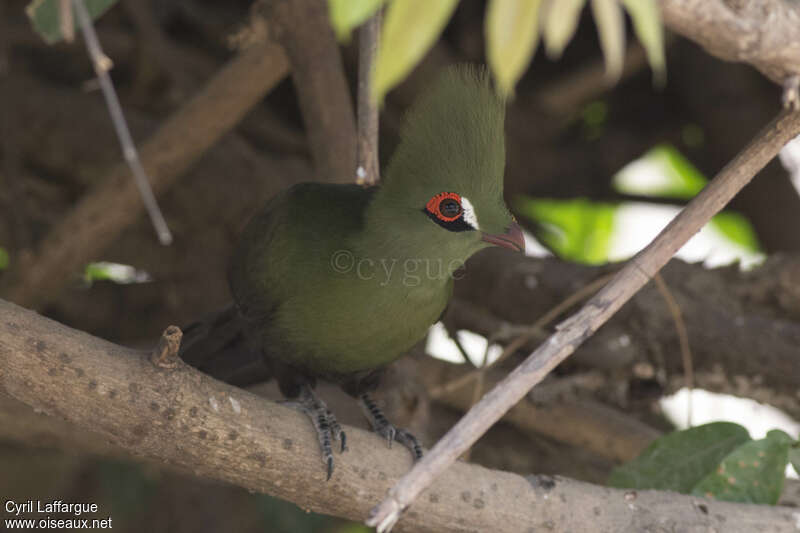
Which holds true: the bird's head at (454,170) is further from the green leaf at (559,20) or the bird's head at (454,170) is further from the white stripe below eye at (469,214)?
the green leaf at (559,20)

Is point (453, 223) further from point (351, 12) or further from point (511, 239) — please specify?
point (351, 12)

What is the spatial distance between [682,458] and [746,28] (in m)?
1.31

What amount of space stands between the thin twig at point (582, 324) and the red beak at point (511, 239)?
443 millimetres

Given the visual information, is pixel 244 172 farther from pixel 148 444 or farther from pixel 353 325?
pixel 148 444

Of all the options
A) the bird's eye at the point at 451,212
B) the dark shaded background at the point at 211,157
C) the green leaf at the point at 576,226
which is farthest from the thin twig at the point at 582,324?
the green leaf at the point at 576,226

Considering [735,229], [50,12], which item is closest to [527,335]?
[50,12]

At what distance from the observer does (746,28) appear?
1.88 m

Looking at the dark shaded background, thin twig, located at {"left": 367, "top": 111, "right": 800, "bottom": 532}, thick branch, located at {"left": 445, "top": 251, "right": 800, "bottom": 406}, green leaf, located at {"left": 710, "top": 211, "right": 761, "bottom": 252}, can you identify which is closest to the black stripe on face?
thin twig, located at {"left": 367, "top": 111, "right": 800, "bottom": 532}

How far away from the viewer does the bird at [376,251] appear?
7.79 ft

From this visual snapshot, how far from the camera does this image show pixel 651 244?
2018 millimetres

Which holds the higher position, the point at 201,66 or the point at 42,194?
the point at 201,66

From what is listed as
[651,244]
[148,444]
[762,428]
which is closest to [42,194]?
[148,444]

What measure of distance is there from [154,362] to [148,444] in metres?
0.20

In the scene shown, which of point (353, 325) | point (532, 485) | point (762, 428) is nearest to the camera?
point (532, 485)
